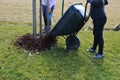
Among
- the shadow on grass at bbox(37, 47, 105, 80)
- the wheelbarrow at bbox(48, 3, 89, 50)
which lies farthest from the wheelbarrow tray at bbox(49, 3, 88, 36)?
the shadow on grass at bbox(37, 47, 105, 80)

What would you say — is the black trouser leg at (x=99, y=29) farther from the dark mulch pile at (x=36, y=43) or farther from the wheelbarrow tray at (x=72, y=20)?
the dark mulch pile at (x=36, y=43)

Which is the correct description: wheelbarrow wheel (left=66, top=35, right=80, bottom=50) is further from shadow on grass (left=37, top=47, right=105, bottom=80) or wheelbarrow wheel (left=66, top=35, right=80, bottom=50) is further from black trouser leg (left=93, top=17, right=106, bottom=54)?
black trouser leg (left=93, top=17, right=106, bottom=54)

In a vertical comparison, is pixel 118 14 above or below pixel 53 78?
below

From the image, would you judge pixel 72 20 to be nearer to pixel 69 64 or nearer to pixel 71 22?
pixel 71 22

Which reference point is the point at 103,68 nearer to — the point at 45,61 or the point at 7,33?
→ the point at 45,61

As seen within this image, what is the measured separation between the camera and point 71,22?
7.68 meters

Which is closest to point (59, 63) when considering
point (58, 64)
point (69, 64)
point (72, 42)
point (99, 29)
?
point (58, 64)

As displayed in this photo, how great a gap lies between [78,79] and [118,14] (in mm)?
10484

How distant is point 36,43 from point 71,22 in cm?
113

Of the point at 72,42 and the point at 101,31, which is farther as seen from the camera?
the point at 72,42

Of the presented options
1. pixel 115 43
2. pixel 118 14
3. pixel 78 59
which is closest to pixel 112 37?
pixel 115 43

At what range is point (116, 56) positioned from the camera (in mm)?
8086

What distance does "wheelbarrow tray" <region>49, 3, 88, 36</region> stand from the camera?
7.61 m

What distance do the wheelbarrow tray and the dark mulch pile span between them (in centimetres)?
46
